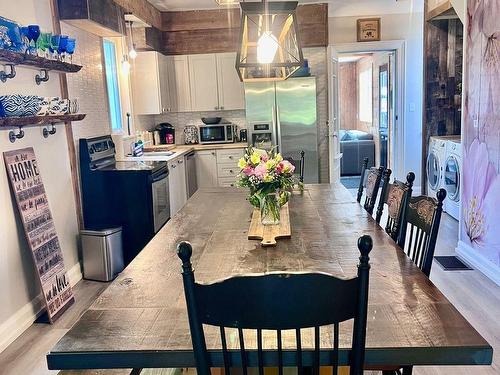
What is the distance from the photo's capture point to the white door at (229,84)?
6.56m

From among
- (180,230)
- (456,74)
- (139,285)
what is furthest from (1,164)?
(456,74)

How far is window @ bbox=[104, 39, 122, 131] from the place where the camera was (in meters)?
5.27

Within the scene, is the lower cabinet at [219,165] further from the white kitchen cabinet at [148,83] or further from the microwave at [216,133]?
the white kitchen cabinet at [148,83]

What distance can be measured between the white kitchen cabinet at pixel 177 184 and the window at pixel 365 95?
5.72 m

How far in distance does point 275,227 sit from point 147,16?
421 centimetres

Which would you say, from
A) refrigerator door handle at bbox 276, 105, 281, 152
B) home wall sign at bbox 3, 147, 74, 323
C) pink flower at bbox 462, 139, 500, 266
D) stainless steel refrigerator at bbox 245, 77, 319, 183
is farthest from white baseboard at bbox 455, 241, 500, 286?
home wall sign at bbox 3, 147, 74, 323

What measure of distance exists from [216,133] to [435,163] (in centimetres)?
294

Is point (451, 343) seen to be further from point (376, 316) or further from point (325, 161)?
point (325, 161)

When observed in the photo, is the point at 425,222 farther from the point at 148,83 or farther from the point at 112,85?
the point at 148,83

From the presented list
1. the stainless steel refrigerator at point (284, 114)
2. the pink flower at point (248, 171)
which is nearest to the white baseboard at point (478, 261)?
the pink flower at point (248, 171)

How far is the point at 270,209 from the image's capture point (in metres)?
2.42

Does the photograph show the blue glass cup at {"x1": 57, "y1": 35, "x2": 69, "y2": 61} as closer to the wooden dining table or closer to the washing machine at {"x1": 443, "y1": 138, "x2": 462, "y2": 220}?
the wooden dining table

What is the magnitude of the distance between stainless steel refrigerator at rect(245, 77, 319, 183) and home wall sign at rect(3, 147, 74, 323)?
3.42 meters

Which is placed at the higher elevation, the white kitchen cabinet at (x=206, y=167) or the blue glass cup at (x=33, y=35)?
the blue glass cup at (x=33, y=35)
